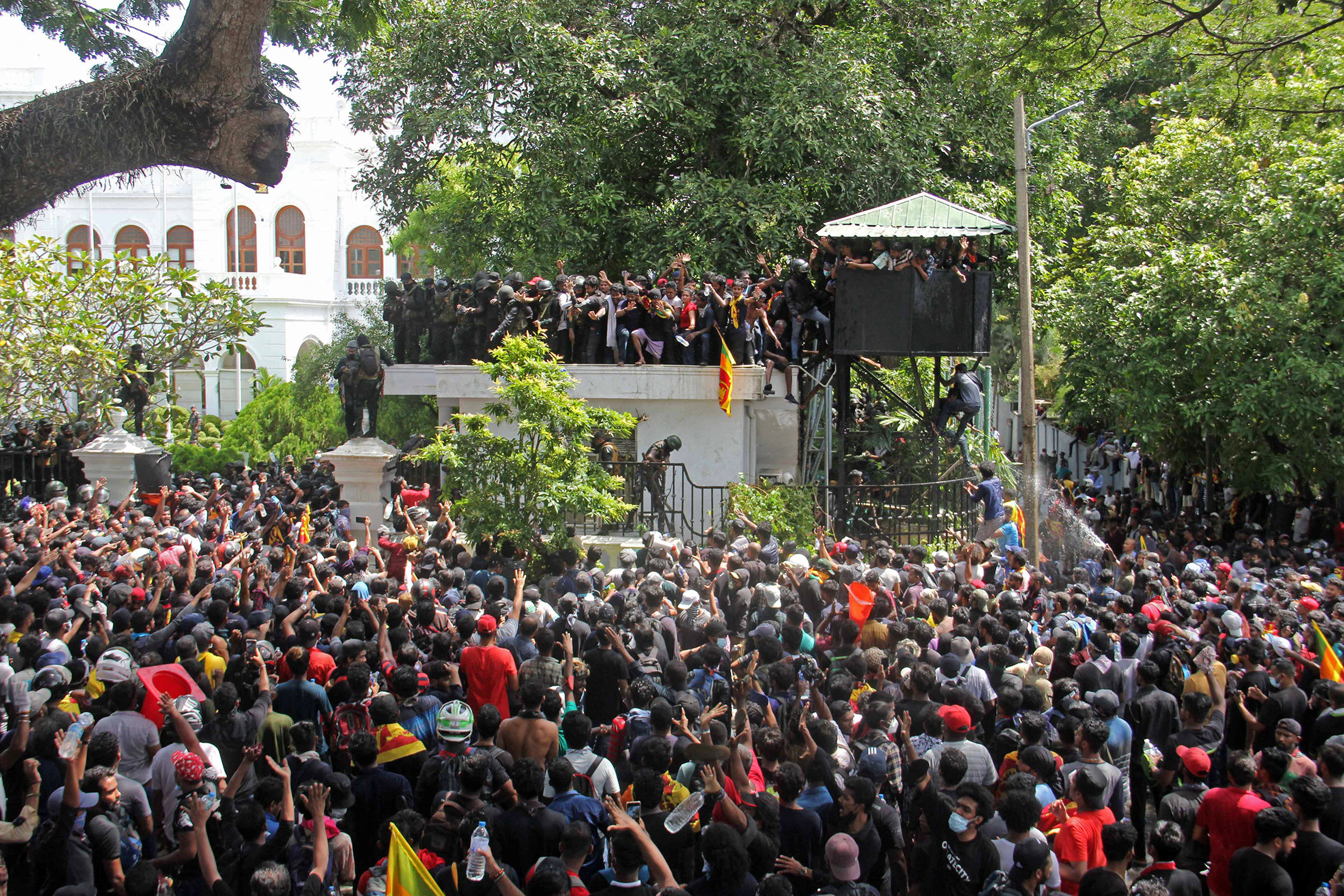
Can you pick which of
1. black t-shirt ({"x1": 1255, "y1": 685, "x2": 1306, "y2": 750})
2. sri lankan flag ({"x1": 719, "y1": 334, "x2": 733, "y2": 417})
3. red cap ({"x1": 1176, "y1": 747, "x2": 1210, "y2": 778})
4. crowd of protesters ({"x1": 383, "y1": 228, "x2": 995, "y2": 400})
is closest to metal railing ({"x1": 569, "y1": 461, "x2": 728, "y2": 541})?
sri lankan flag ({"x1": 719, "y1": 334, "x2": 733, "y2": 417})

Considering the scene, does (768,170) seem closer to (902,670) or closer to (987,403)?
(987,403)

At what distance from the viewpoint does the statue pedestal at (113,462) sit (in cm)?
1617

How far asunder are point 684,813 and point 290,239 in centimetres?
3942

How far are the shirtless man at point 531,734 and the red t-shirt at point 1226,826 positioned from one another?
346 cm

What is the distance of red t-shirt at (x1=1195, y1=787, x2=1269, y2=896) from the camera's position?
18.3 ft

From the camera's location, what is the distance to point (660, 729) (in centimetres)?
632

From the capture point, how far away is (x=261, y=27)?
7973mm

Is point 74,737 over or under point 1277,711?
over

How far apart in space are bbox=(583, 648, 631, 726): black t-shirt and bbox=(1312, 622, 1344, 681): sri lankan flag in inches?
196

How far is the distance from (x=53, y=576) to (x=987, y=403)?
15.3 m

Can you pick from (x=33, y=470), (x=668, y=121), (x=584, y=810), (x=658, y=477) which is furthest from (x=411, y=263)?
(x=584, y=810)

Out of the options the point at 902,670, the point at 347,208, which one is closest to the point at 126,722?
the point at 902,670

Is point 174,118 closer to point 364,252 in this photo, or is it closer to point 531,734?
point 531,734

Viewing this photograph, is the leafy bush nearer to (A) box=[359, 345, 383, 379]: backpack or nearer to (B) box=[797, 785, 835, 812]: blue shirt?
(A) box=[359, 345, 383, 379]: backpack
